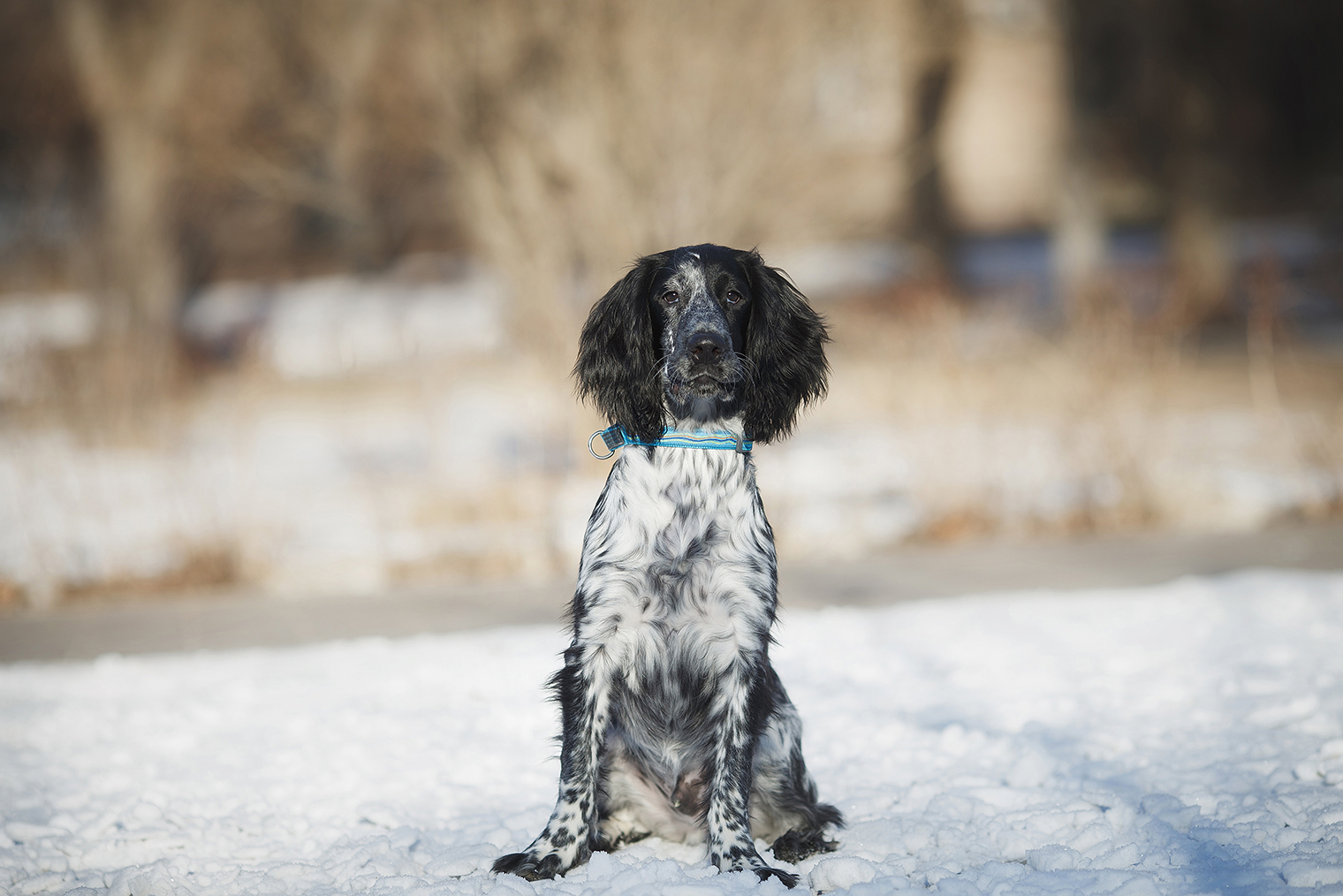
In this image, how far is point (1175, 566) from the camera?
5.80 meters

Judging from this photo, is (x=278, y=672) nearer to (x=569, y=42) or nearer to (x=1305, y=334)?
(x=569, y=42)

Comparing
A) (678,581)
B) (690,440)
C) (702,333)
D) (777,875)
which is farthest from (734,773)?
(702,333)

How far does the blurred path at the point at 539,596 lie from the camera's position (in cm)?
532

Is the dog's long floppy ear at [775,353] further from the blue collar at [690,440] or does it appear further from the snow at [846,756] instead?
the snow at [846,756]

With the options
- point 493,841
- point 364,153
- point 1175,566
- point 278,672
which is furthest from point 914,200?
point 493,841

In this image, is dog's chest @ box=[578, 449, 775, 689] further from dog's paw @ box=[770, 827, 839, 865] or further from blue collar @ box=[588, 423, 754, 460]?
dog's paw @ box=[770, 827, 839, 865]

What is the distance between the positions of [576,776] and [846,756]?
3.88ft

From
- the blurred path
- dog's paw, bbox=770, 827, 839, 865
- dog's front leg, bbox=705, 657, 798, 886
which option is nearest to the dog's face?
dog's front leg, bbox=705, 657, 798, 886

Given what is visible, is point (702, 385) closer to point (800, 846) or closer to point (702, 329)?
point (702, 329)

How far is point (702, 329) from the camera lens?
3.09 meters

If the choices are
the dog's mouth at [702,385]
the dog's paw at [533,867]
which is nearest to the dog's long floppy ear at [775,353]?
the dog's mouth at [702,385]

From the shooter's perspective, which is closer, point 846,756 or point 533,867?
point 533,867

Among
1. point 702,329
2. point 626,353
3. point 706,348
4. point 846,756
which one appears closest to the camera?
point 706,348

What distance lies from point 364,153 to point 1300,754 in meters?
16.6
